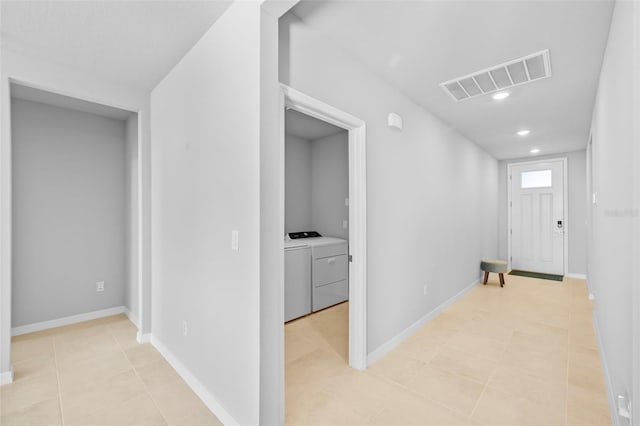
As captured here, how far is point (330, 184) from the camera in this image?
4703 millimetres

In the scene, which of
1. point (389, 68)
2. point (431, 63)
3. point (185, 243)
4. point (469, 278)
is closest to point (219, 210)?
point (185, 243)

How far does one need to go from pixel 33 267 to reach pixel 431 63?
Answer: 15.2 feet

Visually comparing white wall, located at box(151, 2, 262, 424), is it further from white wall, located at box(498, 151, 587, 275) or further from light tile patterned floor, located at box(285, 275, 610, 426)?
white wall, located at box(498, 151, 587, 275)

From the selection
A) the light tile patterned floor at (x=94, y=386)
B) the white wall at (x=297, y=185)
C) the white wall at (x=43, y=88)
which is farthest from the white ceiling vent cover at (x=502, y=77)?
the light tile patterned floor at (x=94, y=386)

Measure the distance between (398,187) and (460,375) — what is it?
1681 mm

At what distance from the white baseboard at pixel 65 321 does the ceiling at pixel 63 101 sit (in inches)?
96.7

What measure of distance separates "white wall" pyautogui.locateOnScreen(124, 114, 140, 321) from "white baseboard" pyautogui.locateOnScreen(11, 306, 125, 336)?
0.55 feet

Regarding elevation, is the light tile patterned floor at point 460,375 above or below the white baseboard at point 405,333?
below

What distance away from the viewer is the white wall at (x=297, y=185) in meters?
4.62

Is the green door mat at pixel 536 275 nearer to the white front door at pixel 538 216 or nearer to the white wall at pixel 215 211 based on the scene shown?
the white front door at pixel 538 216

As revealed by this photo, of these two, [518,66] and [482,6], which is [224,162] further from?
[518,66]

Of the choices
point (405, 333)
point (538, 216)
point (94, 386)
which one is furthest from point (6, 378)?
point (538, 216)

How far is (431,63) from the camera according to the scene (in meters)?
2.46

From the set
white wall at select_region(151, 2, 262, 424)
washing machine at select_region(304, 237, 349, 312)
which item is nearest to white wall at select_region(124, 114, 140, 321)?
white wall at select_region(151, 2, 262, 424)
